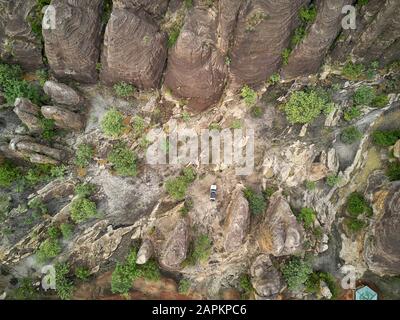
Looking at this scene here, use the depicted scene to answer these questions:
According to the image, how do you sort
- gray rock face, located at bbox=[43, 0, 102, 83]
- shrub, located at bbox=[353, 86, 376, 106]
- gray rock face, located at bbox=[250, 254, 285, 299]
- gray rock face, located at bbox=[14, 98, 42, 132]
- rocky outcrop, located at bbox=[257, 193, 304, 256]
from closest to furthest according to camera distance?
gray rock face, located at bbox=[43, 0, 102, 83] → rocky outcrop, located at bbox=[257, 193, 304, 256] → gray rock face, located at bbox=[14, 98, 42, 132] → gray rock face, located at bbox=[250, 254, 285, 299] → shrub, located at bbox=[353, 86, 376, 106]

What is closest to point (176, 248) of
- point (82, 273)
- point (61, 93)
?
point (82, 273)

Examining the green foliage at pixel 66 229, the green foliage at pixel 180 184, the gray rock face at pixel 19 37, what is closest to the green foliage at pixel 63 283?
the green foliage at pixel 66 229

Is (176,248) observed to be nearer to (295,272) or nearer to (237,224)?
(237,224)

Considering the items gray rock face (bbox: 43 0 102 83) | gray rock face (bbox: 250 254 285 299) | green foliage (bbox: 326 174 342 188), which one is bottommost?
gray rock face (bbox: 250 254 285 299)

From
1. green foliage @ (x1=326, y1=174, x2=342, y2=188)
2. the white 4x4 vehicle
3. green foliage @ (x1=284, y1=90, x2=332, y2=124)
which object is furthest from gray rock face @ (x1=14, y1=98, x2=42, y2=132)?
green foliage @ (x1=326, y1=174, x2=342, y2=188)

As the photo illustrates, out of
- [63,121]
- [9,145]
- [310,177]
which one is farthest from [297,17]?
[9,145]

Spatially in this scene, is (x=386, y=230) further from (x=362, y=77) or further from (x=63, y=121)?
(x=63, y=121)

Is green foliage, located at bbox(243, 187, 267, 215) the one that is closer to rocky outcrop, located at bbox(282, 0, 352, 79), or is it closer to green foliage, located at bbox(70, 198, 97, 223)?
rocky outcrop, located at bbox(282, 0, 352, 79)
